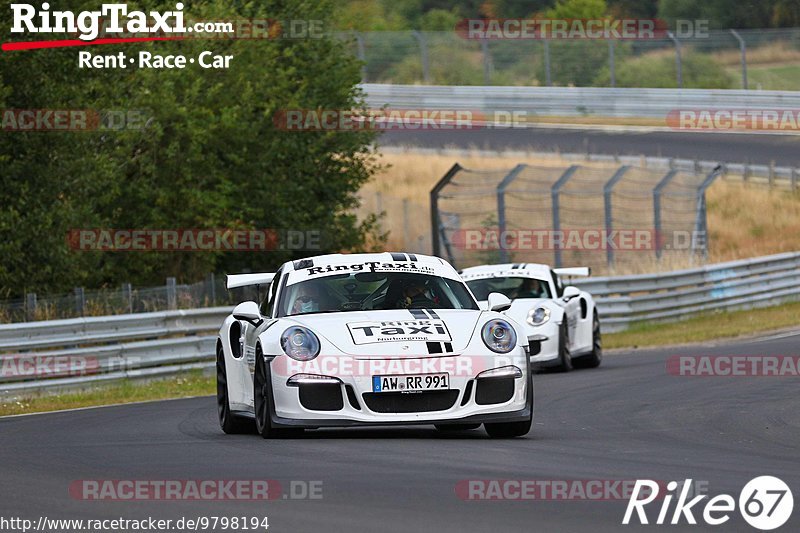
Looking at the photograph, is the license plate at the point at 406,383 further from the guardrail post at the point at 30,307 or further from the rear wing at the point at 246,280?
the guardrail post at the point at 30,307

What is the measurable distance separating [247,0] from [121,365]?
13.5 m

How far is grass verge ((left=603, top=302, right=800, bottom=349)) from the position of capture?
23.5 meters

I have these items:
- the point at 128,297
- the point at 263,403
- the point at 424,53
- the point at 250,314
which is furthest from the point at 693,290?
the point at 424,53

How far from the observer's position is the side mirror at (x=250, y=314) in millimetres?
10922

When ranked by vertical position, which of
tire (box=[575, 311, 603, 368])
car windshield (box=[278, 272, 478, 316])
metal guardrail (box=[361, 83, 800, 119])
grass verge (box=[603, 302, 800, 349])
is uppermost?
metal guardrail (box=[361, 83, 800, 119])

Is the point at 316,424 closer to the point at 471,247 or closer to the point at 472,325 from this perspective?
the point at 472,325

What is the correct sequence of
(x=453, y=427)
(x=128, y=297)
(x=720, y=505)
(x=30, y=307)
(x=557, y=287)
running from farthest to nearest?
(x=128, y=297) < (x=557, y=287) < (x=30, y=307) < (x=453, y=427) < (x=720, y=505)

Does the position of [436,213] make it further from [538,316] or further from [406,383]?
[406,383]

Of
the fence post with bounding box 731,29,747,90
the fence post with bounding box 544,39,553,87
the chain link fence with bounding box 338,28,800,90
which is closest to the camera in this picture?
the fence post with bounding box 731,29,747,90

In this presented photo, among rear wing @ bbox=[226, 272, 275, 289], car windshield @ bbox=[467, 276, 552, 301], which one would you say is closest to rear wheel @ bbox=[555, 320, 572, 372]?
car windshield @ bbox=[467, 276, 552, 301]

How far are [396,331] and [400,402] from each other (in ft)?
1.60

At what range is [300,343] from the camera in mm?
10039

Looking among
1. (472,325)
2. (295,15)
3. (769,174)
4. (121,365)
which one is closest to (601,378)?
(121,365)

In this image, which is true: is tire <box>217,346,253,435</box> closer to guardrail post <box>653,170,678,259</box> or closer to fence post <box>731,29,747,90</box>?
guardrail post <box>653,170,678,259</box>
